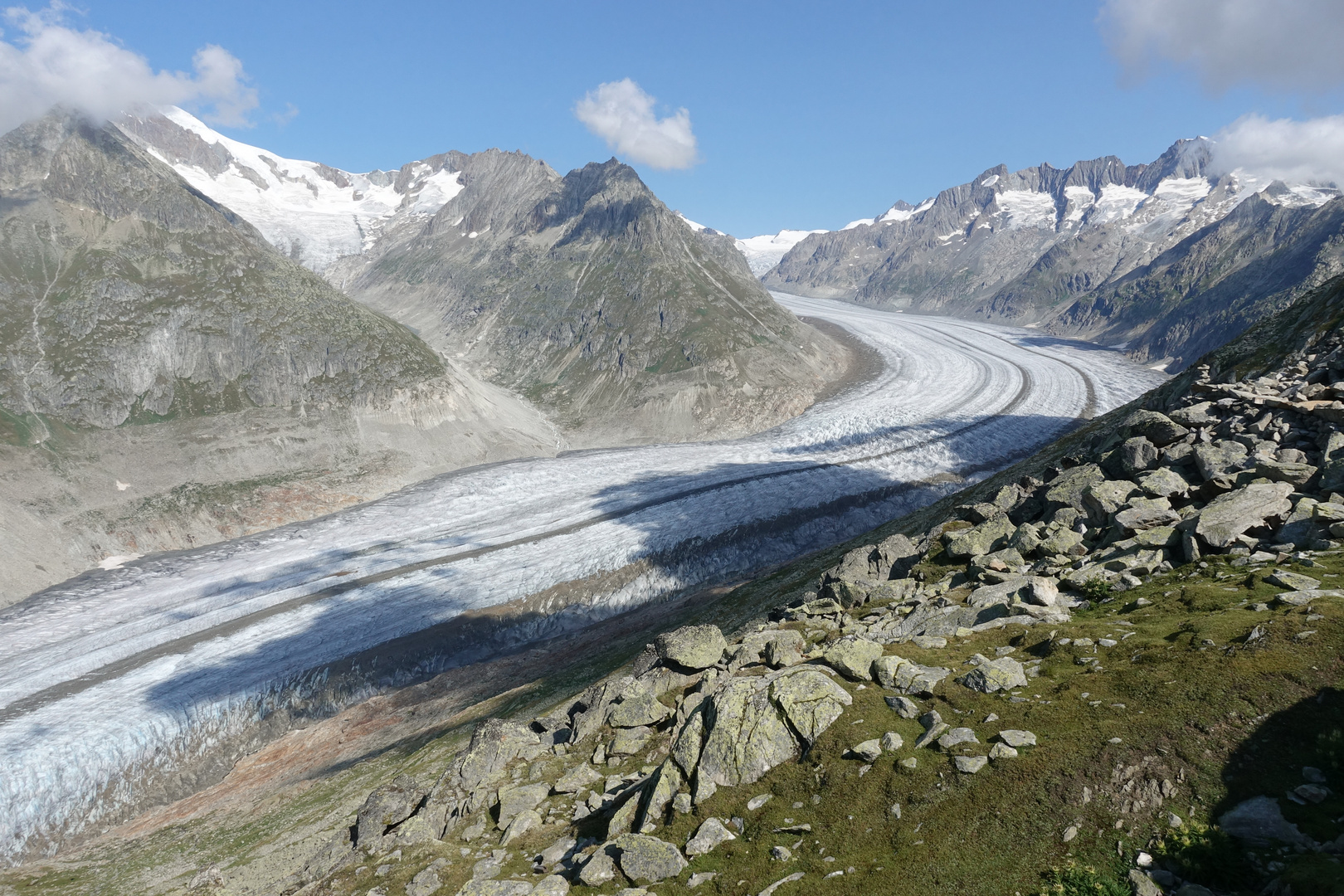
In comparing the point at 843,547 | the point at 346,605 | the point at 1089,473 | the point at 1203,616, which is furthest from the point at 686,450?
the point at 1203,616

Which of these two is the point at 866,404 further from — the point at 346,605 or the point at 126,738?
the point at 126,738

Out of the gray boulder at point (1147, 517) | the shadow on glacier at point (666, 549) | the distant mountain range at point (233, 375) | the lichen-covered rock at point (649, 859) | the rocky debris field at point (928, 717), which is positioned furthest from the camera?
the distant mountain range at point (233, 375)

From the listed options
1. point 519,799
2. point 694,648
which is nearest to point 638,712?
point 694,648

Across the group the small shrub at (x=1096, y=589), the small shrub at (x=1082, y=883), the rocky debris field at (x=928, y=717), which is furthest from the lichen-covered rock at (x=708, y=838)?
the small shrub at (x=1096, y=589)

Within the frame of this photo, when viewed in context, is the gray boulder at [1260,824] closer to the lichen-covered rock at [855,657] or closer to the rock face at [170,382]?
the lichen-covered rock at [855,657]

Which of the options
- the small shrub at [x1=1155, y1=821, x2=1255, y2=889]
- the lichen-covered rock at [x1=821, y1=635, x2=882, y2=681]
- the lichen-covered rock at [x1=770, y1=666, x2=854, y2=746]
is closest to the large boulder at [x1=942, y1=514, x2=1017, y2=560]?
the lichen-covered rock at [x1=821, y1=635, x2=882, y2=681]

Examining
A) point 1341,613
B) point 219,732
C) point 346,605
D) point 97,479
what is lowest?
point 219,732

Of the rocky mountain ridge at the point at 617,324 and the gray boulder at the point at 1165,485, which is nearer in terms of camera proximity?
the gray boulder at the point at 1165,485
